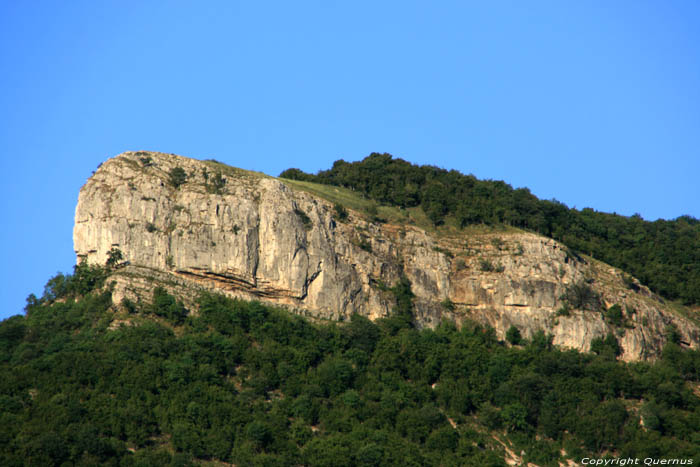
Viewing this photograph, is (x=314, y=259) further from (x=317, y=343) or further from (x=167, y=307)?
(x=167, y=307)

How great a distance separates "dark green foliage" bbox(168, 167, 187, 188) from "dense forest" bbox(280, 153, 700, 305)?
25268 millimetres

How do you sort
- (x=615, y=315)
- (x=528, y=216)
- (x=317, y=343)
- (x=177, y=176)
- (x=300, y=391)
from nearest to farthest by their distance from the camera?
(x=300, y=391) → (x=317, y=343) → (x=177, y=176) → (x=615, y=315) → (x=528, y=216)

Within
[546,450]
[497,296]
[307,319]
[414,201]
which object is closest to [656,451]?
[546,450]

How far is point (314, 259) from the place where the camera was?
106000 mm

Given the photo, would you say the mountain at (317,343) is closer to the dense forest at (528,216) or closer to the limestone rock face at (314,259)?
the limestone rock face at (314,259)

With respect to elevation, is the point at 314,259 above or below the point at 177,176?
below

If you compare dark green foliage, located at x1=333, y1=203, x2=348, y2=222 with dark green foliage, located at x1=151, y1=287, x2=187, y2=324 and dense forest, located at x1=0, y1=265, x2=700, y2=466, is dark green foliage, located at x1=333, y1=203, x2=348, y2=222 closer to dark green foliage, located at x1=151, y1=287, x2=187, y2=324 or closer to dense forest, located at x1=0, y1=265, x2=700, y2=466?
dense forest, located at x1=0, y1=265, x2=700, y2=466

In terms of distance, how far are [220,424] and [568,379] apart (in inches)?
1258

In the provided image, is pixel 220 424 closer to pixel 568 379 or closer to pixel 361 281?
pixel 361 281

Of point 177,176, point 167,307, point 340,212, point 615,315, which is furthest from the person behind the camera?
point 340,212

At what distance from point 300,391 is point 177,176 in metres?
26.4

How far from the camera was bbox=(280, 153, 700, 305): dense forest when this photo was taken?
124 meters

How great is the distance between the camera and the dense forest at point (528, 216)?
123625 millimetres

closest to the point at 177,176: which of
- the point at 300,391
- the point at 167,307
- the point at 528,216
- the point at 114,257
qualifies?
the point at 114,257
